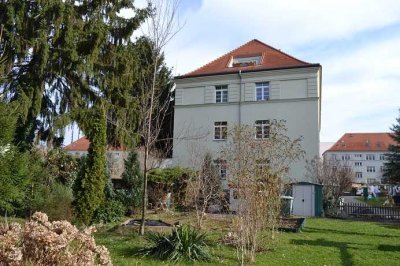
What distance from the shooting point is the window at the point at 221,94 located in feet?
109

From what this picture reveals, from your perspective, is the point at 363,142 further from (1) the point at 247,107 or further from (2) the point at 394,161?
(1) the point at 247,107

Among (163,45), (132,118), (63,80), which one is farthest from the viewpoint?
(132,118)

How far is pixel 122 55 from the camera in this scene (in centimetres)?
2047

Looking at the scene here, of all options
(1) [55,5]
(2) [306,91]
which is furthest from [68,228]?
(2) [306,91]

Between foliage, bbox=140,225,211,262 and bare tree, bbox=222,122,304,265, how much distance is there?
90 centimetres

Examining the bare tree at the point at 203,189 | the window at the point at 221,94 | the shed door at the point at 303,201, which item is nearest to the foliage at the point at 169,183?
the bare tree at the point at 203,189

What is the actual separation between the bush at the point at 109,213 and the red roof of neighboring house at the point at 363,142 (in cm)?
8551

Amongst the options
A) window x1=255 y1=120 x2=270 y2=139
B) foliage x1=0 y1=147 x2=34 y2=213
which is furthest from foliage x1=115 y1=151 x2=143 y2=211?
window x1=255 y1=120 x2=270 y2=139

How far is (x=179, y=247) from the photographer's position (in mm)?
9125

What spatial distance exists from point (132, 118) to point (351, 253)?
46.3 feet

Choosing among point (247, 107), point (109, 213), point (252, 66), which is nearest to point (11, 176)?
point (109, 213)

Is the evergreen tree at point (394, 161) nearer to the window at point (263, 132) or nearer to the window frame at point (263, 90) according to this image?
the window frame at point (263, 90)

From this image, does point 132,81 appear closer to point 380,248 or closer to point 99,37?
point 99,37

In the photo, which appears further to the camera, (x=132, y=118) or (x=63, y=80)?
(x=132, y=118)
